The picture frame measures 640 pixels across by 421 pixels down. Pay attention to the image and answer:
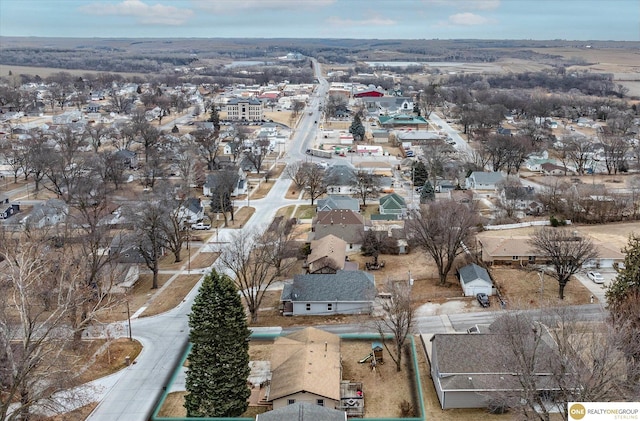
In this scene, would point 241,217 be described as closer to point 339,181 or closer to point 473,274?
point 339,181

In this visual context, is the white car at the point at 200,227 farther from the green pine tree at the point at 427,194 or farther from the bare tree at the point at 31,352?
the green pine tree at the point at 427,194

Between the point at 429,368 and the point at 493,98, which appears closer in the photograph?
the point at 429,368

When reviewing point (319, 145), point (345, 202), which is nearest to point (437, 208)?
point (345, 202)

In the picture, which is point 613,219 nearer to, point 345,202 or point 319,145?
point 345,202

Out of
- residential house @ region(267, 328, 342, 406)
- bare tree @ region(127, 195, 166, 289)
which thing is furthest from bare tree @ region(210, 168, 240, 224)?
residential house @ region(267, 328, 342, 406)

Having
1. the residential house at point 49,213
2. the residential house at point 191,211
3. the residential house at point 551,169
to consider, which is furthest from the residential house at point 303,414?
the residential house at point 551,169

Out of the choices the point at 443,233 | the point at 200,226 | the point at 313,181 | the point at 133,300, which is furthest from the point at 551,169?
the point at 133,300
